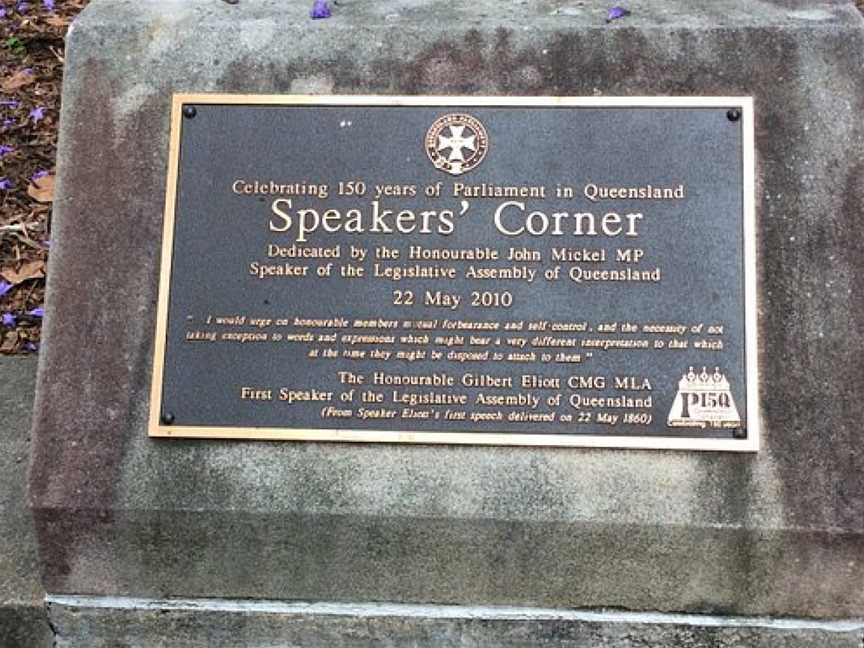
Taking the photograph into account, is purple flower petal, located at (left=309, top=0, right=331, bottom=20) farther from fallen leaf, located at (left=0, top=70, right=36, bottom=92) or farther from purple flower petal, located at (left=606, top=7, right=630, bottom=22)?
fallen leaf, located at (left=0, top=70, right=36, bottom=92)

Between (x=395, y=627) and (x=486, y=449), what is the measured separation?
64 centimetres

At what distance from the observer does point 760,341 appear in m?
2.62

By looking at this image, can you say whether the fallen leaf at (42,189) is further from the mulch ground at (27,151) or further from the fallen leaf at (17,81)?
the fallen leaf at (17,81)

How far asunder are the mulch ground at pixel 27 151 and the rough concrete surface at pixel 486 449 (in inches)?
41.0

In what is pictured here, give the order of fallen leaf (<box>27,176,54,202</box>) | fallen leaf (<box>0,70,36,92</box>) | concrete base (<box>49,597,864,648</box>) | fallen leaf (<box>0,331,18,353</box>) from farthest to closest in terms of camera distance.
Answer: fallen leaf (<box>0,70,36,92</box>), fallen leaf (<box>27,176,54,202</box>), fallen leaf (<box>0,331,18,353</box>), concrete base (<box>49,597,864,648</box>)

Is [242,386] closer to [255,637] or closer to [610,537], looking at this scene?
[255,637]

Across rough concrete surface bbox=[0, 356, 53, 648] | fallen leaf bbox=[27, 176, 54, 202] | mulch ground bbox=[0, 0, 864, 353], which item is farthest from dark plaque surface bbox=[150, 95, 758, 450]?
fallen leaf bbox=[27, 176, 54, 202]

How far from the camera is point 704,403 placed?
Answer: 2574 millimetres

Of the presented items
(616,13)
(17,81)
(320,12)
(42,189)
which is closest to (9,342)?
(42,189)

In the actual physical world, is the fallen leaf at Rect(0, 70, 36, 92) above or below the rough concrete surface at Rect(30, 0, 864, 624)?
above

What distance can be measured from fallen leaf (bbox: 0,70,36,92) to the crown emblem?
4.30 m

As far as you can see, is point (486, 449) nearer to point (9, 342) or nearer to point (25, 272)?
point (9, 342)

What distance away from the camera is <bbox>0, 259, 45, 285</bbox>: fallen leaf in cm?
406

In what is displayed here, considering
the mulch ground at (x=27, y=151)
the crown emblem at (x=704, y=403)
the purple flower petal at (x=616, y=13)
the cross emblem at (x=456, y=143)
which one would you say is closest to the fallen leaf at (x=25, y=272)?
the mulch ground at (x=27, y=151)
